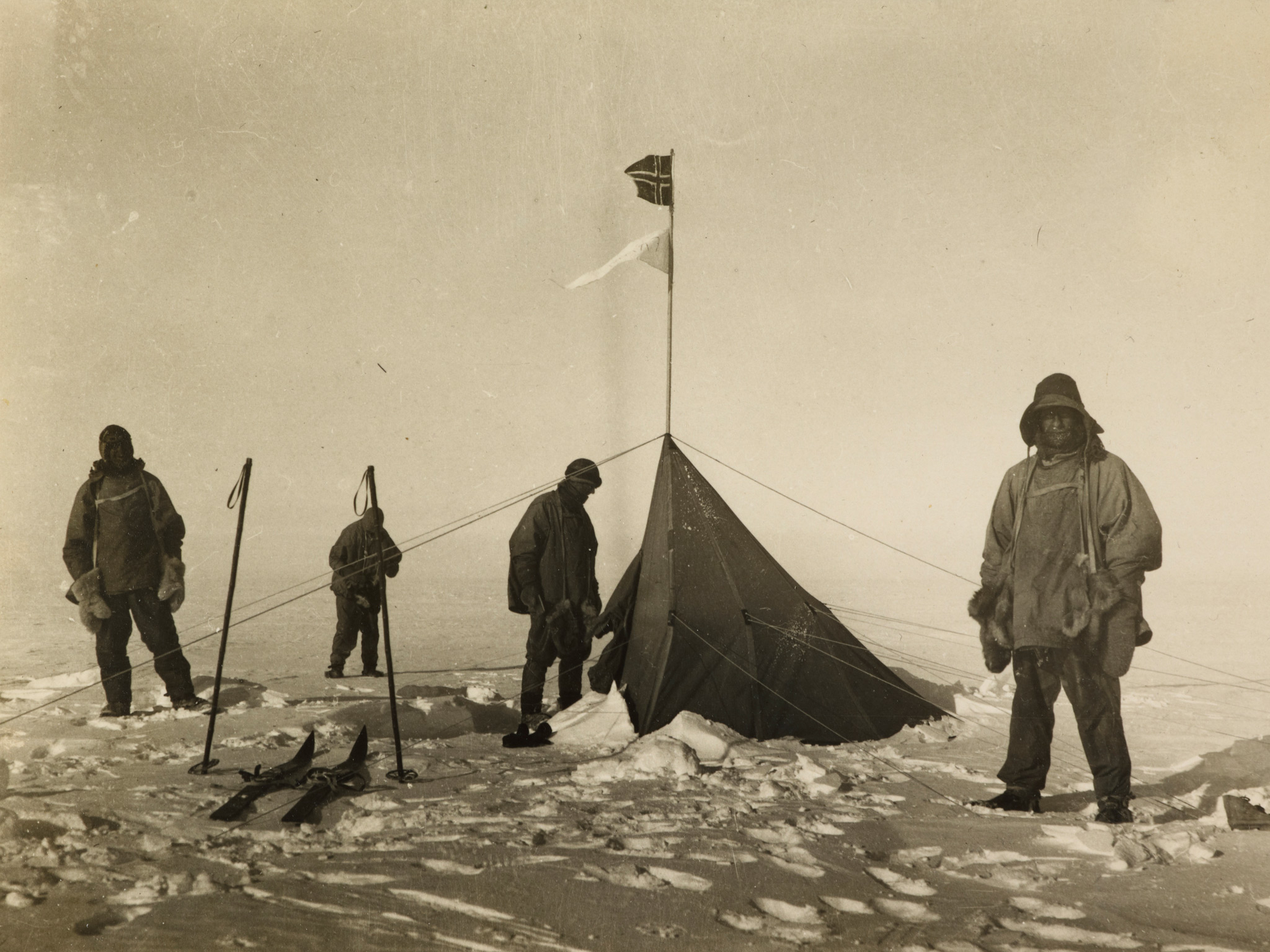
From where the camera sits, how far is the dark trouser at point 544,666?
17.1ft

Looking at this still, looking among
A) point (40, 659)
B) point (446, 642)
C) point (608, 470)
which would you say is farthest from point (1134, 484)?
point (40, 659)

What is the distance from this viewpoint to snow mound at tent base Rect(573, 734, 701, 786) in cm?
400

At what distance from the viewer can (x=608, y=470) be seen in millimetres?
7277

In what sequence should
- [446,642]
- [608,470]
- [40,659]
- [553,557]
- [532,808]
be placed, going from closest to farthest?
[532,808] < [553,557] < [40,659] < [608,470] < [446,642]

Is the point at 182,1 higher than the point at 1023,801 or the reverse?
higher

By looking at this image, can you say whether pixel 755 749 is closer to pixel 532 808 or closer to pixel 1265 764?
pixel 532 808

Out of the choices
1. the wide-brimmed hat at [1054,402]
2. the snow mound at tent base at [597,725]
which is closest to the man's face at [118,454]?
the snow mound at tent base at [597,725]

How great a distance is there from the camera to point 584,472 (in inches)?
213

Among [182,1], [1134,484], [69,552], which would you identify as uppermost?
[182,1]

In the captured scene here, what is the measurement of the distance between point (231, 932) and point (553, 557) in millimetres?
3070

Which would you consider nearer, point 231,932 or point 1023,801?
point 231,932

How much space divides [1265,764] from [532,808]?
3.66 m

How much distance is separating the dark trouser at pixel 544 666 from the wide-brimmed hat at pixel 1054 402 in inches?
110

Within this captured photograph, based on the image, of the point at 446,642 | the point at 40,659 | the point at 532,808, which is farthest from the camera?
the point at 446,642
